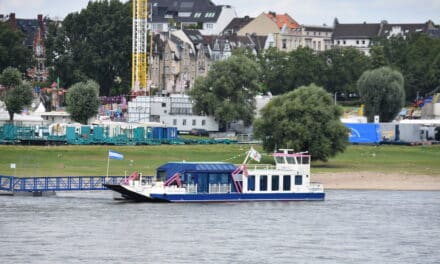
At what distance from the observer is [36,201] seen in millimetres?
97938

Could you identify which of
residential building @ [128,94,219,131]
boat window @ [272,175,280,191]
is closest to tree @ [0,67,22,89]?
residential building @ [128,94,219,131]

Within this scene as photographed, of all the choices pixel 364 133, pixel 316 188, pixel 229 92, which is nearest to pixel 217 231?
pixel 316 188

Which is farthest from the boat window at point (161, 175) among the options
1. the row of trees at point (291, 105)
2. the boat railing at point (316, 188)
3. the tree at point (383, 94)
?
the tree at point (383, 94)

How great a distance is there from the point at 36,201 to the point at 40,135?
46603mm

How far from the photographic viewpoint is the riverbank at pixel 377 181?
378 ft

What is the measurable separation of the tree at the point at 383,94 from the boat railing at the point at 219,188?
8341 centimetres

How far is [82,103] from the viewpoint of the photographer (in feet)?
553

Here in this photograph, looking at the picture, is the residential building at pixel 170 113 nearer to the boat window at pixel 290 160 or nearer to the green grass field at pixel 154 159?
the green grass field at pixel 154 159

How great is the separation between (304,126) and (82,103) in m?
47.1

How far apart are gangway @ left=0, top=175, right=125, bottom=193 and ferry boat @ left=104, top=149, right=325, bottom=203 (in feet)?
6.63

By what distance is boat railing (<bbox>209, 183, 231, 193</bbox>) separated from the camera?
328 ft

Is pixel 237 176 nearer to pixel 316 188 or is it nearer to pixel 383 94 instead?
pixel 316 188

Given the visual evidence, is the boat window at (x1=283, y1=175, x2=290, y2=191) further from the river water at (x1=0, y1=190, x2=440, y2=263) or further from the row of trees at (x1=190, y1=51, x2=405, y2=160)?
the row of trees at (x1=190, y1=51, x2=405, y2=160)

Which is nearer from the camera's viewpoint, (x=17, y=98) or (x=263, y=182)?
(x=263, y=182)
